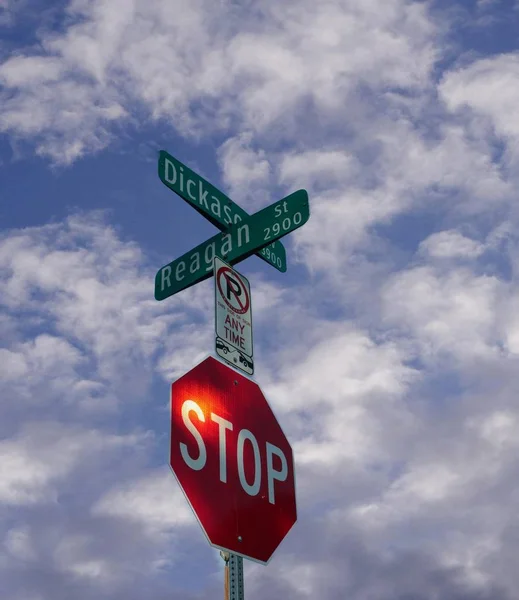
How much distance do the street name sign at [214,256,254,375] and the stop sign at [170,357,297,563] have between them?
211 millimetres

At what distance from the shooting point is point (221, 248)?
20.7 feet

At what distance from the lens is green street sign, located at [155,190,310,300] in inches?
242

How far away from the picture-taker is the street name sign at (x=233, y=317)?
5473mm

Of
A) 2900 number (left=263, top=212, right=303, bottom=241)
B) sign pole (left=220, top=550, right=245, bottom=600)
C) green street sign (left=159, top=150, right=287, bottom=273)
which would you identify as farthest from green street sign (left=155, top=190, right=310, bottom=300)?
sign pole (left=220, top=550, right=245, bottom=600)

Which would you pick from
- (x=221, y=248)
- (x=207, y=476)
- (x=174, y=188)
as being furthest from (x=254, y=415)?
(x=174, y=188)

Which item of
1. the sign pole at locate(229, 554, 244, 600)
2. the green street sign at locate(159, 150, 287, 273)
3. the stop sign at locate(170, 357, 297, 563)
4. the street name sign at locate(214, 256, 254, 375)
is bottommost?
the sign pole at locate(229, 554, 244, 600)

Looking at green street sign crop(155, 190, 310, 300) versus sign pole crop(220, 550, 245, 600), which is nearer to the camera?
→ sign pole crop(220, 550, 245, 600)

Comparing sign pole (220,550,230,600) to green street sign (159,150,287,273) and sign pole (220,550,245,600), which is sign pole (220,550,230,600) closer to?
sign pole (220,550,245,600)

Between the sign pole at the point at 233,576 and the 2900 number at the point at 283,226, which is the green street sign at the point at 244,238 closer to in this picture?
the 2900 number at the point at 283,226

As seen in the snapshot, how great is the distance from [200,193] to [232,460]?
2.49 m

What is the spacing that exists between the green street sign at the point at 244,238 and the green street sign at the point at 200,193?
0.72ft

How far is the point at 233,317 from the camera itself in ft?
18.7

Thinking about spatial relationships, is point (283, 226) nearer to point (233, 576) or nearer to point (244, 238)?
point (244, 238)

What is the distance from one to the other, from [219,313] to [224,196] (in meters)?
1.50
